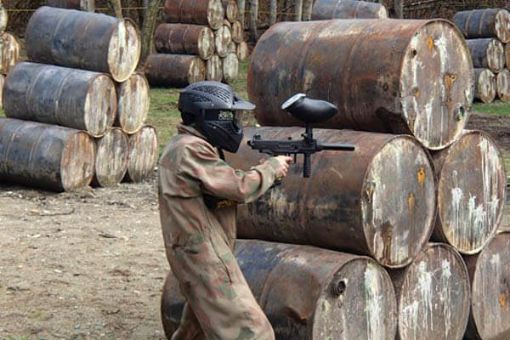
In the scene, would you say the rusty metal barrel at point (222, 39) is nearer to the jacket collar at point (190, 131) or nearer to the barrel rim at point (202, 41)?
the barrel rim at point (202, 41)

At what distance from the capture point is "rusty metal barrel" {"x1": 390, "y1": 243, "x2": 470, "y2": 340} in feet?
17.5

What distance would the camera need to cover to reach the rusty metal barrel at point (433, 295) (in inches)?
210

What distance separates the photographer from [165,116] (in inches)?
623

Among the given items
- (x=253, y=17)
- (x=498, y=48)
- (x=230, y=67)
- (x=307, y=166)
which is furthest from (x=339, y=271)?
(x=253, y=17)

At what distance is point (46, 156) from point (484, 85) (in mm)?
11782

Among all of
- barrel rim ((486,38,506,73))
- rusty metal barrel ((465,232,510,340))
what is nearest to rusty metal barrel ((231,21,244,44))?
barrel rim ((486,38,506,73))

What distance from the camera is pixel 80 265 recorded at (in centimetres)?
744

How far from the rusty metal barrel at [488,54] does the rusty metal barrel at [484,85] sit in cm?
19

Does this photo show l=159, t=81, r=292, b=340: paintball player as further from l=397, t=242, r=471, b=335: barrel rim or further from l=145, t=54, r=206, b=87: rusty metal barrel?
l=145, t=54, r=206, b=87: rusty metal barrel

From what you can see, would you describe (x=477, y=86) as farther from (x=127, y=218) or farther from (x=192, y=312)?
(x=192, y=312)

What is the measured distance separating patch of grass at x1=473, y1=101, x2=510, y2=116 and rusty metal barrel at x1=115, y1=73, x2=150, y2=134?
846cm

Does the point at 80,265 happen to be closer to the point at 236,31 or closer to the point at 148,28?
the point at 148,28

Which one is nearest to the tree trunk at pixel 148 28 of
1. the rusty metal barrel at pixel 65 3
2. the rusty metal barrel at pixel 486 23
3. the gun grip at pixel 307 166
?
the rusty metal barrel at pixel 65 3

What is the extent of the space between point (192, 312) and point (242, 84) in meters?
16.6
